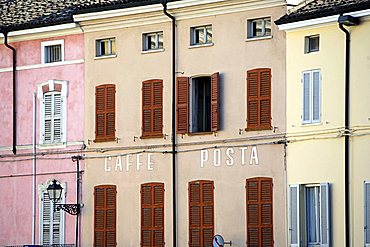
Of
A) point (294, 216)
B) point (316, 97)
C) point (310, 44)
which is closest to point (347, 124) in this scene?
point (316, 97)

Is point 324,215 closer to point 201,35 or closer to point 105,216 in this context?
point 201,35

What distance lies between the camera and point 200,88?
47.2 m

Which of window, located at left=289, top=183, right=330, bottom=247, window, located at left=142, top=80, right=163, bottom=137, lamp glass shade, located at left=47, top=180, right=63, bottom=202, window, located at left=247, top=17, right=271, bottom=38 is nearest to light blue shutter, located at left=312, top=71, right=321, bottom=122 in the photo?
window, located at left=289, top=183, right=330, bottom=247

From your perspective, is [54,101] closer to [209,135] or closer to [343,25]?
[209,135]

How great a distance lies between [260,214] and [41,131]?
392 inches

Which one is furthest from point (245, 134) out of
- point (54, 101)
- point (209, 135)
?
point (54, 101)

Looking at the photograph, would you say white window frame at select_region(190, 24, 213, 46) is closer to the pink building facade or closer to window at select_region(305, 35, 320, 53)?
window at select_region(305, 35, 320, 53)

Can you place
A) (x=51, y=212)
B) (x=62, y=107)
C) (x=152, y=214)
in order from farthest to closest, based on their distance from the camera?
(x=62, y=107) → (x=51, y=212) → (x=152, y=214)

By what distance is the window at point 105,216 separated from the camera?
48.7 metres

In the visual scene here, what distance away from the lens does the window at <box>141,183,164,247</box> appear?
4738 cm

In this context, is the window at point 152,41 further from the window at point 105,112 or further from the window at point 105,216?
the window at point 105,216

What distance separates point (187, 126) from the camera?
154 feet

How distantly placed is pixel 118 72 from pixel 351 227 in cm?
1105

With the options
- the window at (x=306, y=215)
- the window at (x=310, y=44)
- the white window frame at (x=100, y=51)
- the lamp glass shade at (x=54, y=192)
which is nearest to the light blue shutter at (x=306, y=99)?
the window at (x=310, y=44)
